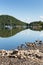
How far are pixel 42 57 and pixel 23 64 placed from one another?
3408 mm

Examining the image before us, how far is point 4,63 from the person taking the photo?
16.0 m

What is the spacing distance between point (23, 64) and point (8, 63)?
1.04 m

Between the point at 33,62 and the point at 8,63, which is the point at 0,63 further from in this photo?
the point at 33,62

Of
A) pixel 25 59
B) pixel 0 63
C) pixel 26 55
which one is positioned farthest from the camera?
pixel 26 55

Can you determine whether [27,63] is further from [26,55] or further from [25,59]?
[26,55]

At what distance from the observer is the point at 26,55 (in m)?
18.8

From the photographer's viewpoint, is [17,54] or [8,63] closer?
[8,63]

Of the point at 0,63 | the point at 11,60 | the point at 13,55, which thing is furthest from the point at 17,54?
the point at 0,63

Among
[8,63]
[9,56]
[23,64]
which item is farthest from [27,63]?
[9,56]

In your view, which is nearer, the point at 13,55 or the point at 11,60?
the point at 11,60

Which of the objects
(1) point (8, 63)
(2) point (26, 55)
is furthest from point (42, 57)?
(1) point (8, 63)

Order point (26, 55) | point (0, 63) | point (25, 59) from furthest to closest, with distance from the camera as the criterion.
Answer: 1. point (26, 55)
2. point (25, 59)
3. point (0, 63)

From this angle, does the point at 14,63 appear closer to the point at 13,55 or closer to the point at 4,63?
the point at 4,63

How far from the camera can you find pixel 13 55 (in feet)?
59.8
